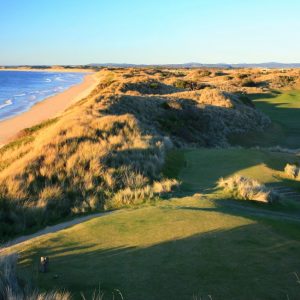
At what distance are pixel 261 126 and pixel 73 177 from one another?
24.4 m

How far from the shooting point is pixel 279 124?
1515 inches

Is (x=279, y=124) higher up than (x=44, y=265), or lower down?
lower down

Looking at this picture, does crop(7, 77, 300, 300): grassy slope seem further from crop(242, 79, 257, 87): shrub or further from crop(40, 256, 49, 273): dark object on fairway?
crop(242, 79, 257, 87): shrub

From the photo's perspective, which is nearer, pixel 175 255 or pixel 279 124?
pixel 175 255

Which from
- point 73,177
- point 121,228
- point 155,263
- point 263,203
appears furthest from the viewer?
point 73,177

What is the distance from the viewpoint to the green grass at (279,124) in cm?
3319

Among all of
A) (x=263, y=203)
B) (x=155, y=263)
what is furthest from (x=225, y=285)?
(x=263, y=203)

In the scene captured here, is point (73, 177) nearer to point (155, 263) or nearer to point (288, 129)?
point (155, 263)

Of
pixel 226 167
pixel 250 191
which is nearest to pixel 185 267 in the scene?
pixel 250 191

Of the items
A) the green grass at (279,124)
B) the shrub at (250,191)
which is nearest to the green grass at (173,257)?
the shrub at (250,191)

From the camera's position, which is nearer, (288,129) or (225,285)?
(225,285)

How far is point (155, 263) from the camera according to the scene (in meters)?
6.51

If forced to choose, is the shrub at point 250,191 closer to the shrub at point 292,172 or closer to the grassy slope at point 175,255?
the grassy slope at point 175,255

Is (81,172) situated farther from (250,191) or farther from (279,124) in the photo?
(279,124)
